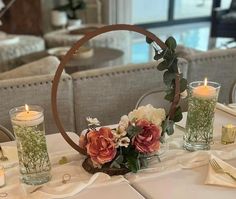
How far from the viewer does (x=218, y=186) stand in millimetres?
1062

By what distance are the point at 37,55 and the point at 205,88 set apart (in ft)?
8.54

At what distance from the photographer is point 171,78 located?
1184mm

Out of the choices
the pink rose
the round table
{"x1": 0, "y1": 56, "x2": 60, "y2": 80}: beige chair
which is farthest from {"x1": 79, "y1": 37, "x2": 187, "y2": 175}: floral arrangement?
the round table

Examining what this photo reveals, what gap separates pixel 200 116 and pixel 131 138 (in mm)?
263

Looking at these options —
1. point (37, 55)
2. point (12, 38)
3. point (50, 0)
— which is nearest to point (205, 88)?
point (37, 55)

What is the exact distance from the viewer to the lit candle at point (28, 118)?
104 centimetres

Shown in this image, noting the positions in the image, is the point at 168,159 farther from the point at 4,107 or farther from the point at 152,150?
the point at 4,107

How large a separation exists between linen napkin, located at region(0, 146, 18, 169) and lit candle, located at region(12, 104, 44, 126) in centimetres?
20

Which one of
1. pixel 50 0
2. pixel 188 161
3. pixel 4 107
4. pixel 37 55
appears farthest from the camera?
pixel 50 0

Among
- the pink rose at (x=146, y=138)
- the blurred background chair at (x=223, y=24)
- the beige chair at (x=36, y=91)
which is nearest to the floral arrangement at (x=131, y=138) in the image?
the pink rose at (x=146, y=138)

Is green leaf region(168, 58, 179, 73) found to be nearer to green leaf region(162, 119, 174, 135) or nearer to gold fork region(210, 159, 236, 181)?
green leaf region(162, 119, 174, 135)

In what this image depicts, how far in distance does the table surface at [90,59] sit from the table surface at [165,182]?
2.02m

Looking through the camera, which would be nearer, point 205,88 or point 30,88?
point 205,88

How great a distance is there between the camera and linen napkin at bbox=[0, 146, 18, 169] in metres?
1.19
